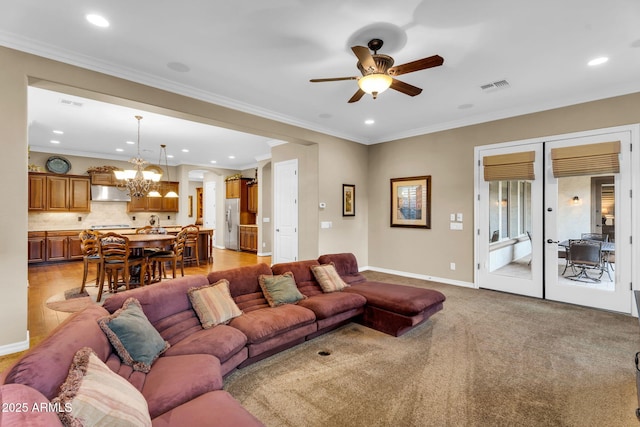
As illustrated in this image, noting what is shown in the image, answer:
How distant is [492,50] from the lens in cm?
306

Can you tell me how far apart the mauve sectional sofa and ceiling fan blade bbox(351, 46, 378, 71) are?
7.84 ft

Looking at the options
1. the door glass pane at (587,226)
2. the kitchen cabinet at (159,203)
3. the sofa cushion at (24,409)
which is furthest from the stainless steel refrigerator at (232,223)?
the sofa cushion at (24,409)

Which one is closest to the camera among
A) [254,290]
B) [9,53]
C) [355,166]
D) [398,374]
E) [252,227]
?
[398,374]

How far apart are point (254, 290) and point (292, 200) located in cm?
351

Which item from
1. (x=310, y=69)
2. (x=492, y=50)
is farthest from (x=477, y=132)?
(x=310, y=69)

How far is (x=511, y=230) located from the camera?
16.4ft

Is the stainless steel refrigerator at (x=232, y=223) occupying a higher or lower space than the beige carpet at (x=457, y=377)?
higher

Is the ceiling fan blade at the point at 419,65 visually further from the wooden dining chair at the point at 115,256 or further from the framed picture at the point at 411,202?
the wooden dining chair at the point at 115,256

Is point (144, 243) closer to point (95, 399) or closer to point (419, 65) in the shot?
point (95, 399)

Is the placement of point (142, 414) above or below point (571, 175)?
below

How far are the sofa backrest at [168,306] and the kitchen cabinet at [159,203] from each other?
7.51m

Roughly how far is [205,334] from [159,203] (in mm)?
8302

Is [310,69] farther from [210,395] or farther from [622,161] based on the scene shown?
[622,161]

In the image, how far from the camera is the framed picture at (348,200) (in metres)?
6.31
